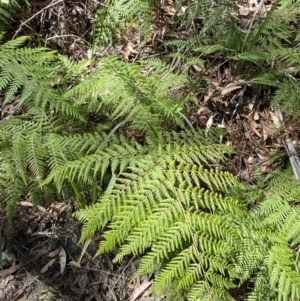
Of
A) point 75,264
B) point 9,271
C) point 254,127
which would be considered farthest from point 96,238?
point 254,127

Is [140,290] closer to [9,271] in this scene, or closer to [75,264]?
[75,264]

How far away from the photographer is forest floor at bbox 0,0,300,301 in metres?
3.56

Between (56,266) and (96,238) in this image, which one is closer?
(96,238)

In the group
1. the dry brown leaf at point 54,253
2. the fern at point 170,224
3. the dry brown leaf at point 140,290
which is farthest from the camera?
the dry brown leaf at point 54,253

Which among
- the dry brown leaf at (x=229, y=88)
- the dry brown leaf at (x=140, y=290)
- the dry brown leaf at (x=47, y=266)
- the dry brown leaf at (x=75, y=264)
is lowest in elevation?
the dry brown leaf at (x=47, y=266)

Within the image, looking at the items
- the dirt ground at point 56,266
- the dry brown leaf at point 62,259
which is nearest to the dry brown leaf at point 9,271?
the dirt ground at point 56,266

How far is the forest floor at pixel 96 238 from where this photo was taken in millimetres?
3557

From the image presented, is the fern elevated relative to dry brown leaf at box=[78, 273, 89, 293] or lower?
elevated

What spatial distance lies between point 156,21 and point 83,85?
1.23 meters

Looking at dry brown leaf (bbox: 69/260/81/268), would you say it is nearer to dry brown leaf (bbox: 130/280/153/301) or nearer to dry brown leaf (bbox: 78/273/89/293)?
dry brown leaf (bbox: 78/273/89/293)

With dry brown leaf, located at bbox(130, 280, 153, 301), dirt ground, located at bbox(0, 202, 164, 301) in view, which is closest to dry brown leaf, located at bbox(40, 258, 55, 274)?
dirt ground, located at bbox(0, 202, 164, 301)

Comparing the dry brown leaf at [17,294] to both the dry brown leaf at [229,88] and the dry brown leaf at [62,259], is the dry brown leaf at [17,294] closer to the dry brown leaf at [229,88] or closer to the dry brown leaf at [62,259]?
the dry brown leaf at [62,259]

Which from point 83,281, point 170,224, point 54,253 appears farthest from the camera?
point 54,253

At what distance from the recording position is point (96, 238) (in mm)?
3564
